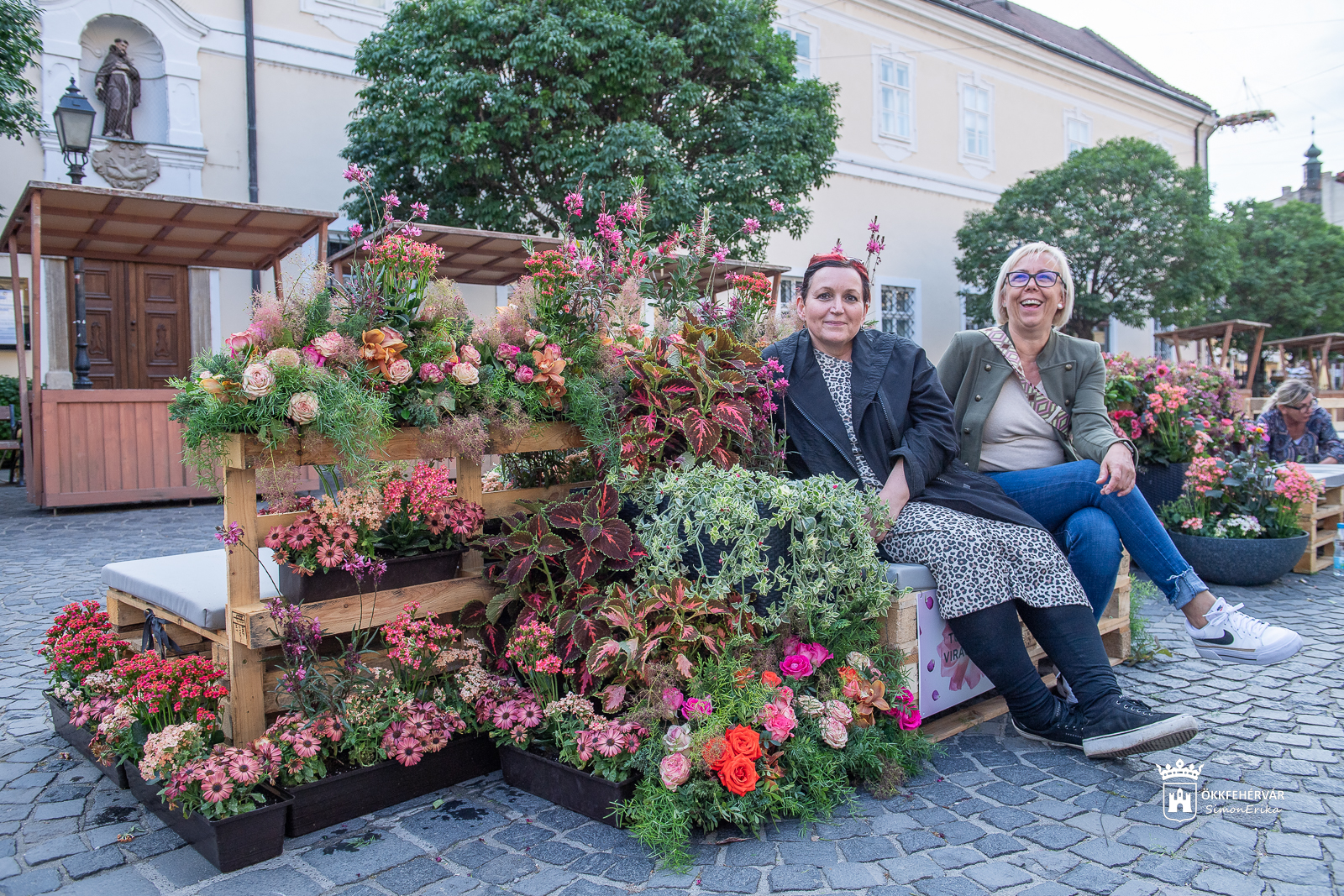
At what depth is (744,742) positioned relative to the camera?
7.52ft

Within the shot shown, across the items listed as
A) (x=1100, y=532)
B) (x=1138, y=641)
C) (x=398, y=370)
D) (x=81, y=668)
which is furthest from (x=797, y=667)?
(x=81, y=668)

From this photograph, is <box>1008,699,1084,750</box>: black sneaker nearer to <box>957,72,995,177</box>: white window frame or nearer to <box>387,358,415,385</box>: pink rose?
<box>387,358,415,385</box>: pink rose

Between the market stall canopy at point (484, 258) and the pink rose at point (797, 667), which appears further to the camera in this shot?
the market stall canopy at point (484, 258)

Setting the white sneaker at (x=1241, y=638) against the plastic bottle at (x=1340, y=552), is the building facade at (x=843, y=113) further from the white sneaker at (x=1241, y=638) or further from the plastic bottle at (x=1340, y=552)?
the white sneaker at (x=1241, y=638)

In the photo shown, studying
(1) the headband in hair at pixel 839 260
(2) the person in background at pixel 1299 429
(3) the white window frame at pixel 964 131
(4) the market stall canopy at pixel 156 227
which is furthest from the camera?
(3) the white window frame at pixel 964 131

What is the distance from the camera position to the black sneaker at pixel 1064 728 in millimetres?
2717

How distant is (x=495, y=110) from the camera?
33.3 feet

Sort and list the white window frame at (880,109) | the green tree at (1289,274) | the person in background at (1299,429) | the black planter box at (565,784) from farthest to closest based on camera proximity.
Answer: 1. the green tree at (1289,274)
2. the white window frame at (880,109)
3. the person in background at (1299,429)
4. the black planter box at (565,784)

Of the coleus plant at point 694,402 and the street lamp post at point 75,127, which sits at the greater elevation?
the street lamp post at point 75,127

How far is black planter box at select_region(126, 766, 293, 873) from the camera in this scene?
211 centimetres

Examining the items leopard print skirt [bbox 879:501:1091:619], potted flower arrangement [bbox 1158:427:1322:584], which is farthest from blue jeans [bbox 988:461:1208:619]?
potted flower arrangement [bbox 1158:427:1322:584]

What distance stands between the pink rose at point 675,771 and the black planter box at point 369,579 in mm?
917

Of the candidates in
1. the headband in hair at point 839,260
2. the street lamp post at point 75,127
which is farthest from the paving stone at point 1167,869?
the street lamp post at point 75,127

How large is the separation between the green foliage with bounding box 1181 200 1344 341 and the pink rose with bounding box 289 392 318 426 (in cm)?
2734
